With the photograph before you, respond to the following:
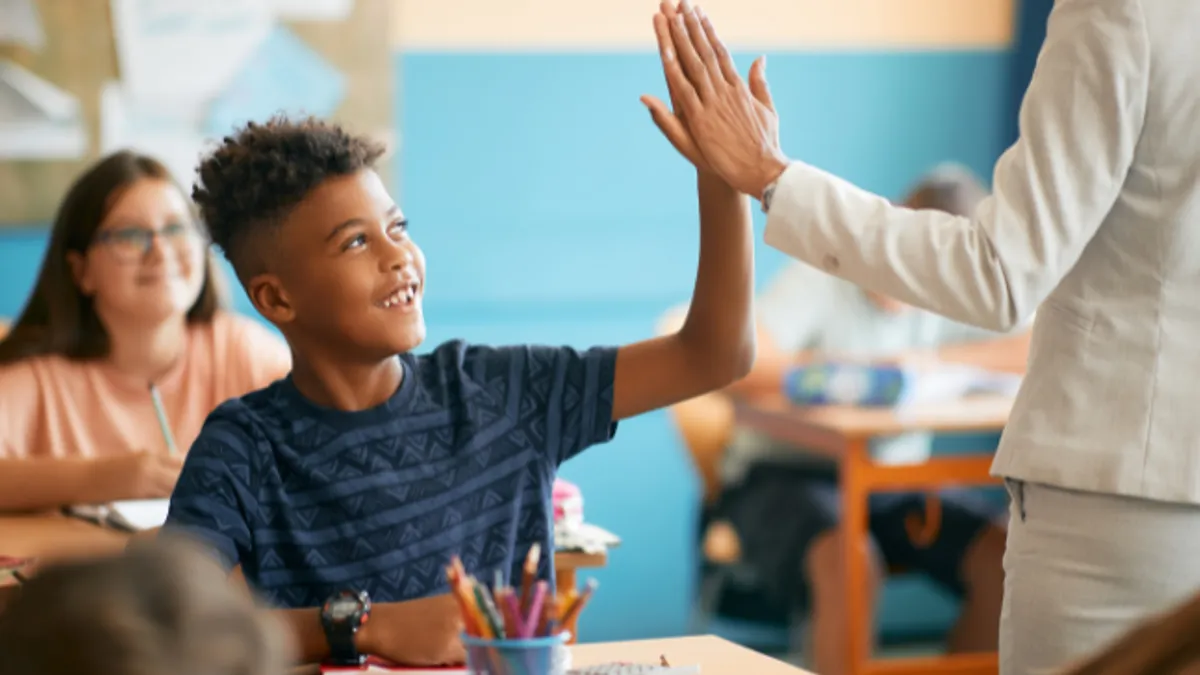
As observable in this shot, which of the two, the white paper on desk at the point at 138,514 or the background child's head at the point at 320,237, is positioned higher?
the background child's head at the point at 320,237

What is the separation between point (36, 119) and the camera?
4.01 m

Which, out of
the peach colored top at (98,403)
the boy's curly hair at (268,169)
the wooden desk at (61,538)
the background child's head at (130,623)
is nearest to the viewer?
the background child's head at (130,623)

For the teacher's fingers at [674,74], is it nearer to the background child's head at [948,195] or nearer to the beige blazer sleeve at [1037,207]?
the beige blazer sleeve at [1037,207]

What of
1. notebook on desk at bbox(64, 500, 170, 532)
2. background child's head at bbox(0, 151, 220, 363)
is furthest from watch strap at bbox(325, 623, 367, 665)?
background child's head at bbox(0, 151, 220, 363)

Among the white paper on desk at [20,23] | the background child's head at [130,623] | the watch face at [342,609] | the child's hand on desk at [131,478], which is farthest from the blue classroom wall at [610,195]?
the background child's head at [130,623]

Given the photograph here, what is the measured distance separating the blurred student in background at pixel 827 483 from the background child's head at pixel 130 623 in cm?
328

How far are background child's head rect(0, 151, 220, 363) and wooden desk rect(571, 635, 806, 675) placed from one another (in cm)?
149

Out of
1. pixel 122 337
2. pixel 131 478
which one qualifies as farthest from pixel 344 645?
pixel 122 337

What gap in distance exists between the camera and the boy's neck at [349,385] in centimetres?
165

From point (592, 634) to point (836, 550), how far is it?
107cm

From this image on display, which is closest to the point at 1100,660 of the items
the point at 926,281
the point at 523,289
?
the point at 926,281

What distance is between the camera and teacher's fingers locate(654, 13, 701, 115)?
5.05 feet

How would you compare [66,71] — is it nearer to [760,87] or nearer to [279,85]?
[279,85]

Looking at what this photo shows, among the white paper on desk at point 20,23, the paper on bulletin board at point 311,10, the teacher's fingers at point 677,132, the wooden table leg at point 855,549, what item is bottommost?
the wooden table leg at point 855,549
